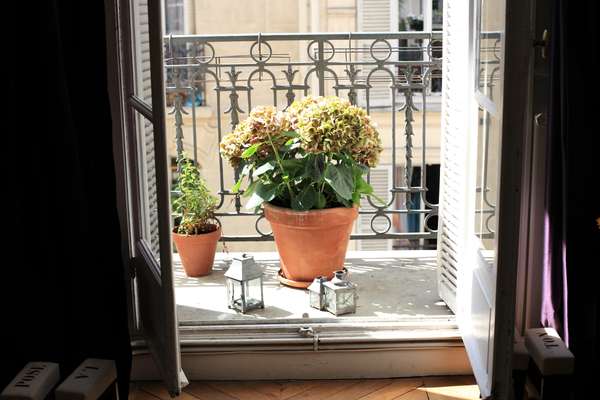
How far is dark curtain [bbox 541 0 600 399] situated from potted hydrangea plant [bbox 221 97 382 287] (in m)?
1.00

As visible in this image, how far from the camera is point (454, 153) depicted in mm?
3080

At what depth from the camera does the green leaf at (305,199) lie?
340 centimetres

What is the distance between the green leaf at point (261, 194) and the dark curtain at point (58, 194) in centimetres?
96

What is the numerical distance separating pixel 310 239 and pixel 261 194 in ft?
0.91

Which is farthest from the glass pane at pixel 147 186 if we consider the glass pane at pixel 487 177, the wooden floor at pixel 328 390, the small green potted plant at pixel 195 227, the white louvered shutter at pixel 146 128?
the glass pane at pixel 487 177

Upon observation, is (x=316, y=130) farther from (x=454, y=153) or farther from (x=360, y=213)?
(x=360, y=213)

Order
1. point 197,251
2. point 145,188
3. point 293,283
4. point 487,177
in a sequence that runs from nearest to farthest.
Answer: point 487,177
point 145,188
point 293,283
point 197,251

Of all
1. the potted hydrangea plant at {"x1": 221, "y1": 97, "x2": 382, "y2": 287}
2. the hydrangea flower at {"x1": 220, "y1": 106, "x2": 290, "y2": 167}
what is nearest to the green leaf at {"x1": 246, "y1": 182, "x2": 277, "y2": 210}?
the potted hydrangea plant at {"x1": 221, "y1": 97, "x2": 382, "y2": 287}

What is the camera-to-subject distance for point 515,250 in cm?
212

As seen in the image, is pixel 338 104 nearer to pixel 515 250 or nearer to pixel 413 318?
pixel 413 318

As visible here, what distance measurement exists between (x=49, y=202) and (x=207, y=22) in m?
8.54

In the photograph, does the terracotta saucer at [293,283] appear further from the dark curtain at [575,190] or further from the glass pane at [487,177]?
the dark curtain at [575,190]

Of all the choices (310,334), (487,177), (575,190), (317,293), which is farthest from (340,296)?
(575,190)

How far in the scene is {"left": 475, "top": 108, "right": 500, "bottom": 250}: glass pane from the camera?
232 centimetres
